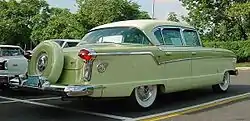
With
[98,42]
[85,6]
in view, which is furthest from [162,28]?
[85,6]

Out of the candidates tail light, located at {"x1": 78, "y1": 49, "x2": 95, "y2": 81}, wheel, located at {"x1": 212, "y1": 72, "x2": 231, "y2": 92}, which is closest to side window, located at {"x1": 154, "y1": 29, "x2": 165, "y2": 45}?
tail light, located at {"x1": 78, "y1": 49, "x2": 95, "y2": 81}

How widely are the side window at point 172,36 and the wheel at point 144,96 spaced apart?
1148 mm

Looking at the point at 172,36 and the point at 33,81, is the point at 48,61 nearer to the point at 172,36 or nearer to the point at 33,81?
the point at 33,81

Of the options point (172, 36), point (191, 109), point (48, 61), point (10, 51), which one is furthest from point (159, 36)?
point (10, 51)

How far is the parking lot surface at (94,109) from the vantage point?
303 inches

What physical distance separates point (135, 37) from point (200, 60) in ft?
6.52

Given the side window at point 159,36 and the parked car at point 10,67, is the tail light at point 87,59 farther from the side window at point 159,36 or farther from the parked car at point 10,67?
the parked car at point 10,67

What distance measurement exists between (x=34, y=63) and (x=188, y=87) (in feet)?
11.6

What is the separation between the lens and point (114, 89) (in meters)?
7.58

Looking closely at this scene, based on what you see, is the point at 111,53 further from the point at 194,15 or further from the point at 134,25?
the point at 194,15

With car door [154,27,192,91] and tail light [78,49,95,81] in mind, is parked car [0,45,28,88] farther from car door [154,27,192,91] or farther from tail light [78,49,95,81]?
car door [154,27,192,91]

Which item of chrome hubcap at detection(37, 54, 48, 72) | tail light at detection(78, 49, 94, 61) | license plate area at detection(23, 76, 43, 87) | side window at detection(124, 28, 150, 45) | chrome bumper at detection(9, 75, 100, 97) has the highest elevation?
side window at detection(124, 28, 150, 45)

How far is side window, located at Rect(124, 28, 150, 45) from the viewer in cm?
862

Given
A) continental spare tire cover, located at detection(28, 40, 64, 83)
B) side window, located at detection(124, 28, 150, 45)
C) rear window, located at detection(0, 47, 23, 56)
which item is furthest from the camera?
rear window, located at detection(0, 47, 23, 56)
